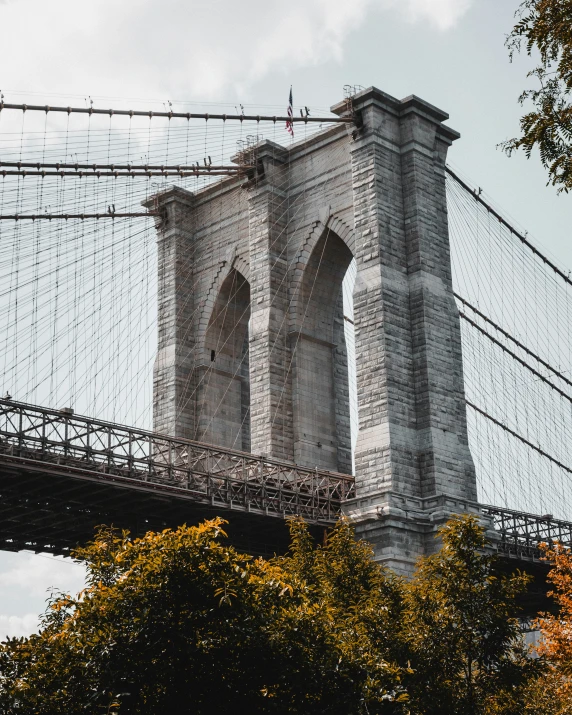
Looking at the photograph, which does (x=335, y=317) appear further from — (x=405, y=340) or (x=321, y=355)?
(x=405, y=340)

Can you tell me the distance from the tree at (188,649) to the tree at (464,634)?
2354 millimetres

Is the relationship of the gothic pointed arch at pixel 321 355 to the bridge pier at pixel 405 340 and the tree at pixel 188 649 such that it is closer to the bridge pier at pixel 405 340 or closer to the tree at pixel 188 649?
the bridge pier at pixel 405 340

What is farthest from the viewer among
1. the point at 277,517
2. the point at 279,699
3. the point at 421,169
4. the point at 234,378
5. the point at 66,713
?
the point at 234,378

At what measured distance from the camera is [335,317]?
5081cm

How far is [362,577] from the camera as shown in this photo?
2566 cm

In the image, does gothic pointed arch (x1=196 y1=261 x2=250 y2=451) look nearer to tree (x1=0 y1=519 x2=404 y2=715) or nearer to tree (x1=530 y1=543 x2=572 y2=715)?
tree (x1=530 y1=543 x2=572 y2=715)

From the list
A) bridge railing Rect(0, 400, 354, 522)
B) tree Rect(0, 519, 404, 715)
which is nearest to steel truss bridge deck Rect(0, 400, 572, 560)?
bridge railing Rect(0, 400, 354, 522)

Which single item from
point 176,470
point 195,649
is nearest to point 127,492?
point 176,470

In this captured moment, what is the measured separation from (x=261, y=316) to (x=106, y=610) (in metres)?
31.7

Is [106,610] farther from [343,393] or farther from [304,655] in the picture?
[343,393]

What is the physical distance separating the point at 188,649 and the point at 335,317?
34125mm

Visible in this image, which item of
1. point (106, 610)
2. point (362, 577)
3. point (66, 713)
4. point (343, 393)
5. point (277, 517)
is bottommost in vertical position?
point (66, 713)

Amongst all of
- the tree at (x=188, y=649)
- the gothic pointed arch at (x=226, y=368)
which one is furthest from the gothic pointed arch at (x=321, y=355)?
the tree at (x=188, y=649)

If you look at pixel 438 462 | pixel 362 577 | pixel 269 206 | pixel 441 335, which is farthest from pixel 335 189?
pixel 362 577
